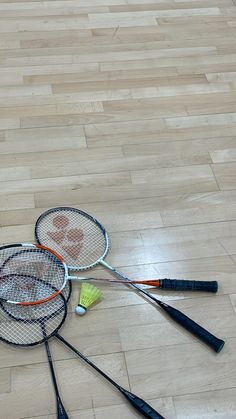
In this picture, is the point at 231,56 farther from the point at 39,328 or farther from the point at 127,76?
the point at 39,328

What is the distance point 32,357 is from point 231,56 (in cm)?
182

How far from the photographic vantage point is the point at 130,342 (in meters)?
1.33

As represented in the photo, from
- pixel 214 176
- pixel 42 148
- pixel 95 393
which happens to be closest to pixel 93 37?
pixel 42 148

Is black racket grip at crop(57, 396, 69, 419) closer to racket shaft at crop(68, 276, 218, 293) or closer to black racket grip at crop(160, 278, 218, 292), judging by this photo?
racket shaft at crop(68, 276, 218, 293)

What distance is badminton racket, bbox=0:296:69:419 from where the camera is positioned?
4.22 ft

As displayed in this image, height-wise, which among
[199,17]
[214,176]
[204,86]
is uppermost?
[199,17]

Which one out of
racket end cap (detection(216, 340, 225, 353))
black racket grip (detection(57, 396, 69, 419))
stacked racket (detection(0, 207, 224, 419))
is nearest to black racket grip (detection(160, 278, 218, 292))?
stacked racket (detection(0, 207, 224, 419))

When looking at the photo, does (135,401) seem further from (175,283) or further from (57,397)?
(175,283)

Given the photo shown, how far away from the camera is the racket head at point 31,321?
1.29 m

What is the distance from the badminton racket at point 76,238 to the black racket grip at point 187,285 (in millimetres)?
62

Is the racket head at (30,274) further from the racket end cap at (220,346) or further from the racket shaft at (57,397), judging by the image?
the racket end cap at (220,346)

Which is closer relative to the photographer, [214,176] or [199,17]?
[214,176]

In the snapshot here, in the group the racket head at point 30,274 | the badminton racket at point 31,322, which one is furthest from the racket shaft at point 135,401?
the racket head at point 30,274

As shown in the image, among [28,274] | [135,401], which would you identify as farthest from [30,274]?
[135,401]
